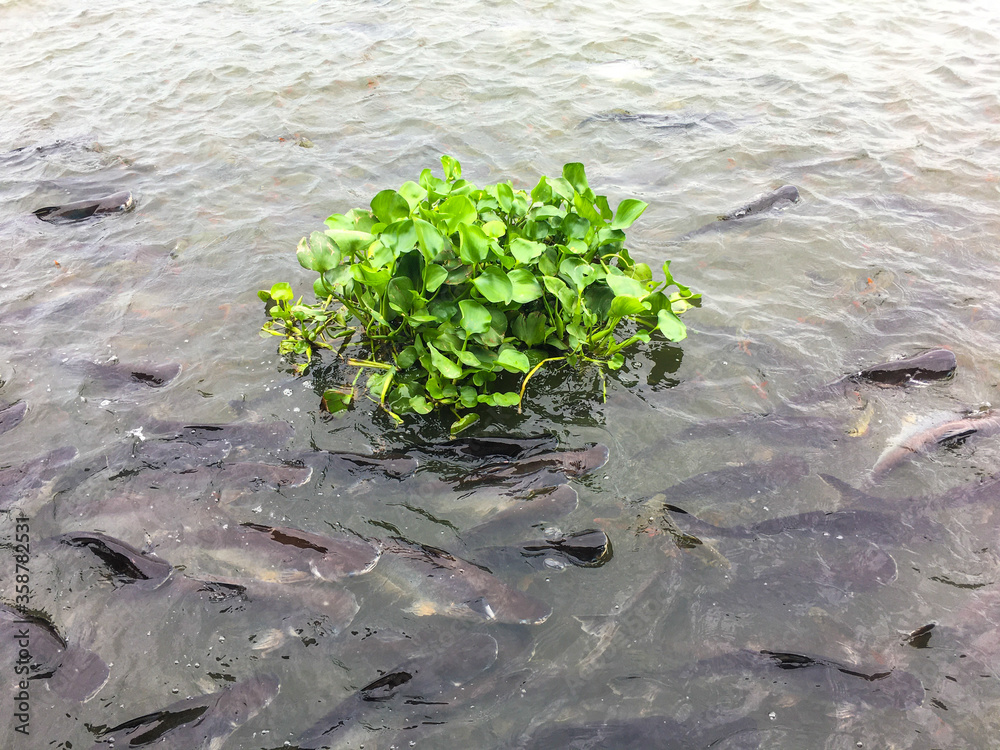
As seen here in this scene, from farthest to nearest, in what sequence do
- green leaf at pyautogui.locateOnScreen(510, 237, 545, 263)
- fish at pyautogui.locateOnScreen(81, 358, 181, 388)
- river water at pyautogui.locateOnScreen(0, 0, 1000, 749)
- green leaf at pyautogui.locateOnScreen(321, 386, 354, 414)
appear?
fish at pyautogui.locateOnScreen(81, 358, 181, 388), green leaf at pyautogui.locateOnScreen(321, 386, 354, 414), green leaf at pyautogui.locateOnScreen(510, 237, 545, 263), river water at pyautogui.locateOnScreen(0, 0, 1000, 749)

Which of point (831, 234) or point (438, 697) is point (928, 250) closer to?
point (831, 234)

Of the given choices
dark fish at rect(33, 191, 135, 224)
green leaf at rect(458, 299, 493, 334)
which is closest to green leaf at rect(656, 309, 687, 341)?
green leaf at rect(458, 299, 493, 334)

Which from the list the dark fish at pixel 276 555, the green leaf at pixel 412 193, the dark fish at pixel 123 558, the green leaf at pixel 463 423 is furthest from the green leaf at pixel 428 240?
the dark fish at pixel 123 558

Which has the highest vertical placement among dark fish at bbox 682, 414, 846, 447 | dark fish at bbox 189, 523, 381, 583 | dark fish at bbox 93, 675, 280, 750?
dark fish at bbox 189, 523, 381, 583

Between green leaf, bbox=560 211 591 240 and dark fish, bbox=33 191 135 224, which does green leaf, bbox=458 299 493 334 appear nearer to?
green leaf, bbox=560 211 591 240

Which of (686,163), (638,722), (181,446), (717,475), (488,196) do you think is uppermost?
(488,196)

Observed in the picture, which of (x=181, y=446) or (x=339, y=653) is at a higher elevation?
(x=181, y=446)

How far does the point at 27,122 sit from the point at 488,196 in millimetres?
7964

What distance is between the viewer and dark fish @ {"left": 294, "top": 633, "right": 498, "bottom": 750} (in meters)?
2.87

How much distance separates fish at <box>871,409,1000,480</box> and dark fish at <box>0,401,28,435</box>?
232 inches

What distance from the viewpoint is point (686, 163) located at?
723 cm

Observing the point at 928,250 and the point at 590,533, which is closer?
the point at 590,533

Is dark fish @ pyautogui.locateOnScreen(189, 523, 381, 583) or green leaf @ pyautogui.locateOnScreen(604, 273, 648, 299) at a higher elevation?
green leaf @ pyautogui.locateOnScreen(604, 273, 648, 299)

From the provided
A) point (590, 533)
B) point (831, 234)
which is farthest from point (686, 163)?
point (590, 533)
